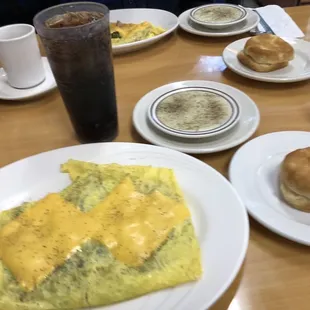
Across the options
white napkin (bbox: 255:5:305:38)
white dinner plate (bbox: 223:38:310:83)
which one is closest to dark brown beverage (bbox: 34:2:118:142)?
white dinner plate (bbox: 223:38:310:83)

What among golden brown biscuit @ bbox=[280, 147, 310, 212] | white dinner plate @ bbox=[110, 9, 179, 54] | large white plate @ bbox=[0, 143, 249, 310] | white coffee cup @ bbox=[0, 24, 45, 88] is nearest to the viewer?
large white plate @ bbox=[0, 143, 249, 310]

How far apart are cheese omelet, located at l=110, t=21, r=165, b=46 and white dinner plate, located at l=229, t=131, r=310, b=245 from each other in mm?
632

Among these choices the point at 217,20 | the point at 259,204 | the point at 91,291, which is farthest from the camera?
the point at 217,20

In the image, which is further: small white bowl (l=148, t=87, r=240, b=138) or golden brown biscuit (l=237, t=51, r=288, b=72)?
golden brown biscuit (l=237, t=51, r=288, b=72)

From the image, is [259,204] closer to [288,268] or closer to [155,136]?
[288,268]

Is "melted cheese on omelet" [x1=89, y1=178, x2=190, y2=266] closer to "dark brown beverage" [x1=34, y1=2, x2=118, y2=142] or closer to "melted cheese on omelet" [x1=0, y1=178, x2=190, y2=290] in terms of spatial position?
"melted cheese on omelet" [x1=0, y1=178, x2=190, y2=290]

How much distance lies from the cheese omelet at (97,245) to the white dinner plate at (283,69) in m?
0.48

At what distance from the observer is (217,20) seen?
1324mm

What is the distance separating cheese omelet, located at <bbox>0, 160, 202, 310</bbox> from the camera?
534 millimetres

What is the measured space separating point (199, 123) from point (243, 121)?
0.10 metres

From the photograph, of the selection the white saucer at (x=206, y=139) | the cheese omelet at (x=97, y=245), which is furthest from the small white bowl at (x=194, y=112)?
the cheese omelet at (x=97, y=245)

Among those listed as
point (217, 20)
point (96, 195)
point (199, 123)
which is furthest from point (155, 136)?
point (217, 20)

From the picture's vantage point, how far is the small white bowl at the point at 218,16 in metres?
1.29

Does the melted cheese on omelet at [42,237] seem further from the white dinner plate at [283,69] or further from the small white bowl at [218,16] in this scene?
the small white bowl at [218,16]
